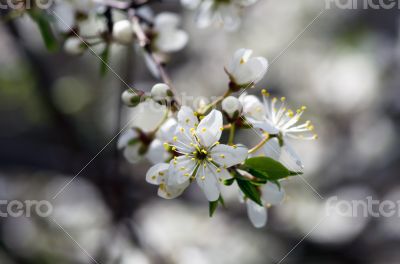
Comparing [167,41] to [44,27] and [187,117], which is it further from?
[187,117]

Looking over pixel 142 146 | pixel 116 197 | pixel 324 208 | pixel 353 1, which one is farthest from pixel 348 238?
pixel 142 146

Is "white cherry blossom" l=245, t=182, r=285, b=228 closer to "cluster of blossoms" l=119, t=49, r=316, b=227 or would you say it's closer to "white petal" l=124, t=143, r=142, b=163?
"cluster of blossoms" l=119, t=49, r=316, b=227

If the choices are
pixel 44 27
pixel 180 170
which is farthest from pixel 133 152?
pixel 44 27

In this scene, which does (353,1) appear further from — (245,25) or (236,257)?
(236,257)

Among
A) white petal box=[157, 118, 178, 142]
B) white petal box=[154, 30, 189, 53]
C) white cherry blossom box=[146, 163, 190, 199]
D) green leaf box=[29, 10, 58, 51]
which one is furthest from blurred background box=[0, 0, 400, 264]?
white cherry blossom box=[146, 163, 190, 199]

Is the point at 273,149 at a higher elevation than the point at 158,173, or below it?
higher

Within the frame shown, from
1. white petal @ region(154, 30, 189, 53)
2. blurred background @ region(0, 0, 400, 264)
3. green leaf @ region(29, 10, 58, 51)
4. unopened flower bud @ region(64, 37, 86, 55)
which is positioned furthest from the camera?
blurred background @ region(0, 0, 400, 264)
